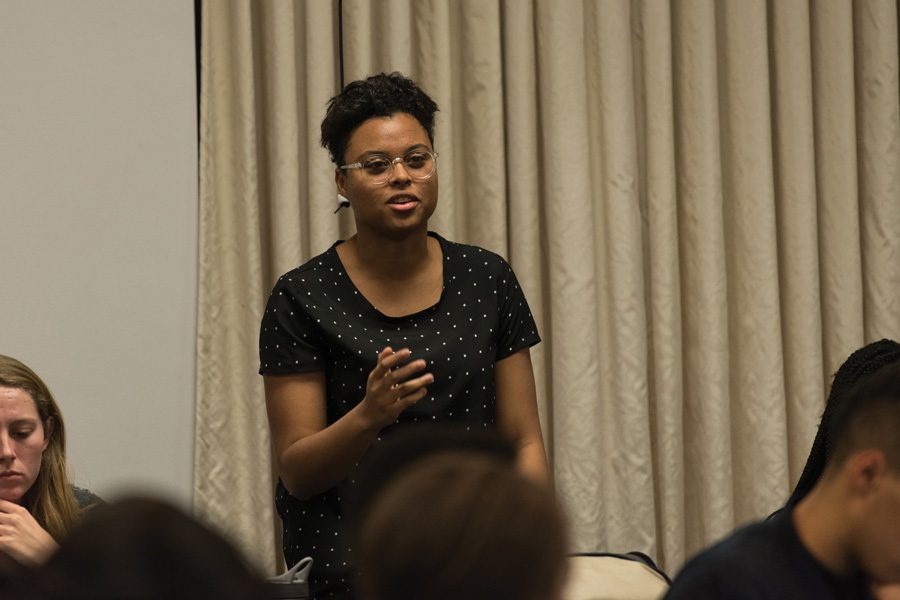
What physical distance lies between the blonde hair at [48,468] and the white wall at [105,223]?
504 millimetres

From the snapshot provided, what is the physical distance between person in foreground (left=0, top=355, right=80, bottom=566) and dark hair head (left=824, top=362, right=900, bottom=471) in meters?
1.39

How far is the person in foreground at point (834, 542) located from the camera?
154 centimetres

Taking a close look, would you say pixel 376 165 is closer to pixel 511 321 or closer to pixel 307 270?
pixel 307 270

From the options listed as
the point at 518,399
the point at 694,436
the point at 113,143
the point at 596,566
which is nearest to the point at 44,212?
the point at 113,143

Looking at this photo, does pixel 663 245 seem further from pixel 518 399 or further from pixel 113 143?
pixel 113 143

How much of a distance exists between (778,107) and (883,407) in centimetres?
196

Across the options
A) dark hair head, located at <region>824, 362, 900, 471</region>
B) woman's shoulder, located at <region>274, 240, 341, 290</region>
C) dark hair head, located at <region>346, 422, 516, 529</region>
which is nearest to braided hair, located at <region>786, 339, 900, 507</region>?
dark hair head, located at <region>824, 362, 900, 471</region>

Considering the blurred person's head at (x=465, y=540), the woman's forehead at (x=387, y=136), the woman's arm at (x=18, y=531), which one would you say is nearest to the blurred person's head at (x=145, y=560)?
the blurred person's head at (x=465, y=540)

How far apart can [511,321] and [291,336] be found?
44 centimetres

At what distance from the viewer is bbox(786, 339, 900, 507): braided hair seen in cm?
205

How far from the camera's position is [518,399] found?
250 cm

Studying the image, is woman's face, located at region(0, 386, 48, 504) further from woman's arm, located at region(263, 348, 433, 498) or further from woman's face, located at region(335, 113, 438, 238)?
woman's face, located at region(335, 113, 438, 238)

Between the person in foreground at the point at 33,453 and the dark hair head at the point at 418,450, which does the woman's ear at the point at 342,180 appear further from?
the dark hair head at the point at 418,450

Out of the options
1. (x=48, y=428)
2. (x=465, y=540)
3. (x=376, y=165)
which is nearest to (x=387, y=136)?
(x=376, y=165)
